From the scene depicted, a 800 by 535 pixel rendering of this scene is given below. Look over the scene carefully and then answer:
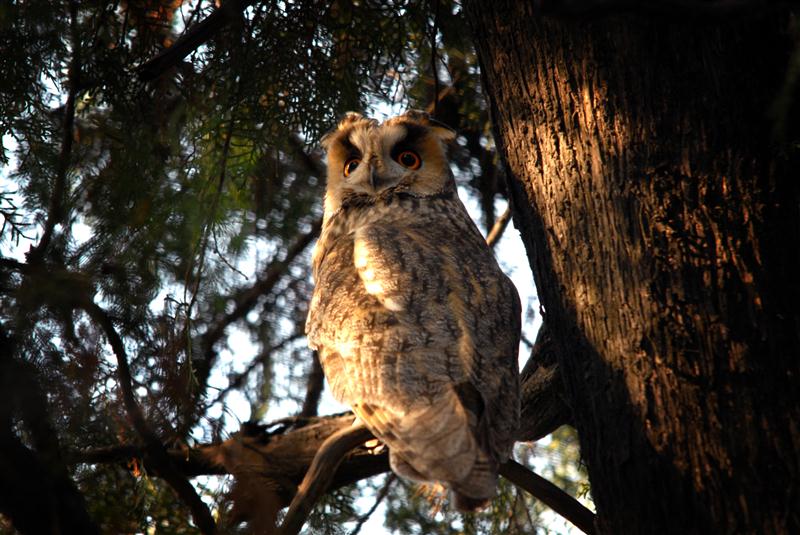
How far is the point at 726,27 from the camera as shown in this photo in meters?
1.78

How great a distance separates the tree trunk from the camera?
1629 millimetres

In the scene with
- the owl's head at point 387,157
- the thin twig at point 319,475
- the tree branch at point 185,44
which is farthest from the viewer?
the owl's head at point 387,157

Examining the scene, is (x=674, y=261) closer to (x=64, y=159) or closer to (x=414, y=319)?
(x=414, y=319)

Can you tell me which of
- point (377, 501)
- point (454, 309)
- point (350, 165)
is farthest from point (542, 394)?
point (350, 165)

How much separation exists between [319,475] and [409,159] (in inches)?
57.9

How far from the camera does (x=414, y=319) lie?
230 cm

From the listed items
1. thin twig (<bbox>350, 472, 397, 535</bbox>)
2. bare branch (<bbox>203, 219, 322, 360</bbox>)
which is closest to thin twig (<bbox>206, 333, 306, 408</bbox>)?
bare branch (<bbox>203, 219, 322, 360</bbox>)

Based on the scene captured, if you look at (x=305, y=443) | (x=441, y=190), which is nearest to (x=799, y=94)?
(x=441, y=190)

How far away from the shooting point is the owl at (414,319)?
2.07 metres

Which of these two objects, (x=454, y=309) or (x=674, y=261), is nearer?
(x=674, y=261)

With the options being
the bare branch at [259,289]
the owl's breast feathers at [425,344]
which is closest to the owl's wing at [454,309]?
the owl's breast feathers at [425,344]

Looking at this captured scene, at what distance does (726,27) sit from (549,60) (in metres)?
0.39

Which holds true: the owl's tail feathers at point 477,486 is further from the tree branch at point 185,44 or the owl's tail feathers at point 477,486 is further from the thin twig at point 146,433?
the tree branch at point 185,44

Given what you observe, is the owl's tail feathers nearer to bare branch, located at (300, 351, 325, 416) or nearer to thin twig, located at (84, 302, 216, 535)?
thin twig, located at (84, 302, 216, 535)
